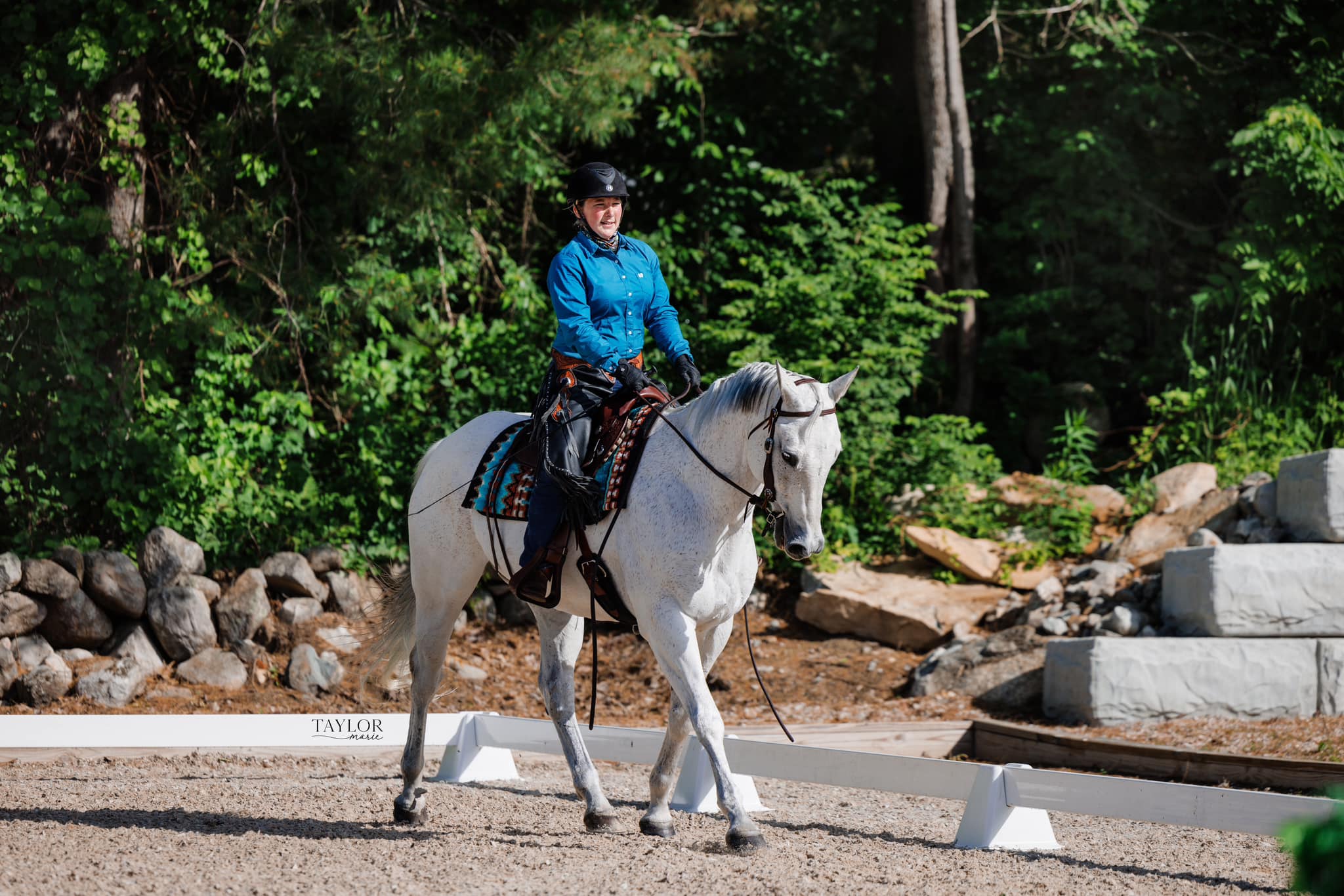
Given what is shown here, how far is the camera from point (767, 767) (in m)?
5.41

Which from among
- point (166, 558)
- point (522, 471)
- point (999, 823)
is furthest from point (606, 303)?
point (166, 558)

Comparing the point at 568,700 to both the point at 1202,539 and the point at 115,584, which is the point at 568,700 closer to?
the point at 115,584

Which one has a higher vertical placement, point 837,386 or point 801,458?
point 837,386

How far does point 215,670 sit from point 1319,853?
25.4 ft

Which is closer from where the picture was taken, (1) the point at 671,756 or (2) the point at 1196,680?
(1) the point at 671,756

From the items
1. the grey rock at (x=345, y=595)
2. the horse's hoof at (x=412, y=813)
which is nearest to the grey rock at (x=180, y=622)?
the grey rock at (x=345, y=595)

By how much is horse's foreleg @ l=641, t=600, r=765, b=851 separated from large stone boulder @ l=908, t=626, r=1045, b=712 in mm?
4125

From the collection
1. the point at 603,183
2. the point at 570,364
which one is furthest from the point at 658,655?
the point at 603,183

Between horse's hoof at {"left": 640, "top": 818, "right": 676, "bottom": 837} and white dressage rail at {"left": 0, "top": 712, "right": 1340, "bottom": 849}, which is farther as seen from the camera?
horse's hoof at {"left": 640, "top": 818, "right": 676, "bottom": 837}

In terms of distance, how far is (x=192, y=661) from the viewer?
8430mm

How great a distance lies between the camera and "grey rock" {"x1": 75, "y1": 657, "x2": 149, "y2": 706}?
26.0 ft

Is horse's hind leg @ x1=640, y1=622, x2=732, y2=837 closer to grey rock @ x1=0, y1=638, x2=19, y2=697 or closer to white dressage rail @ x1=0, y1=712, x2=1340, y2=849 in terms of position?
white dressage rail @ x1=0, y1=712, x2=1340, y2=849

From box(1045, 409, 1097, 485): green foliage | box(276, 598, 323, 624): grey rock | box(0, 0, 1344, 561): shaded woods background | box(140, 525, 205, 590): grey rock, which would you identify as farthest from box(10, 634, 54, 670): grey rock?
box(1045, 409, 1097, 485): green foliage

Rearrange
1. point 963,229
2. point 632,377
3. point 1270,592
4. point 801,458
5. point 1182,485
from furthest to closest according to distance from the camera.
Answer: point 963,229 < point 1182,485 < point 1270,592 < point 632,377 < point 801,458
